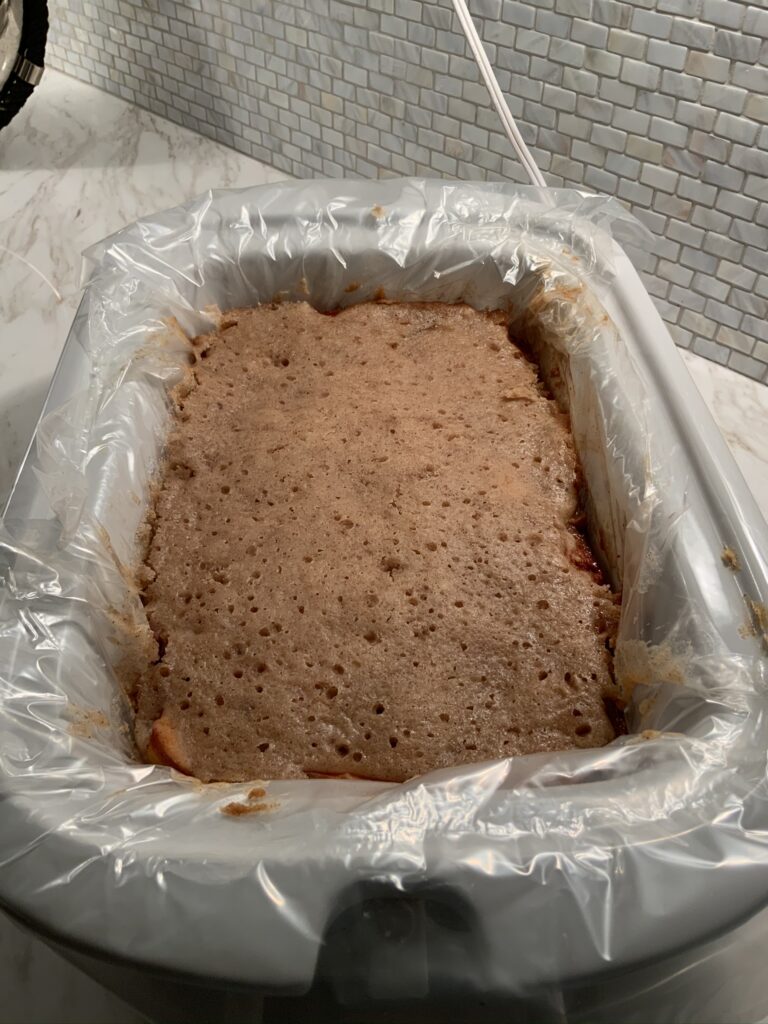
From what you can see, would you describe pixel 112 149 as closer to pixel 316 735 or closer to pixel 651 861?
pixel 316 735

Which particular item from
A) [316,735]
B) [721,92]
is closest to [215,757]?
[316,735]

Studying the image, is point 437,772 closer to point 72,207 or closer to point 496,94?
point 496,94

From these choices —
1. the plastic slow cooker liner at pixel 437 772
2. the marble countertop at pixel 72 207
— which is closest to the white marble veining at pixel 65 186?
the marble countertop at pixel 72 207

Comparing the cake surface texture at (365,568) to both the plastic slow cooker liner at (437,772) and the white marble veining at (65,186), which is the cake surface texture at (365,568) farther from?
the white marble veining at (65,186)

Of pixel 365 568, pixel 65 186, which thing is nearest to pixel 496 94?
pixel 365 568

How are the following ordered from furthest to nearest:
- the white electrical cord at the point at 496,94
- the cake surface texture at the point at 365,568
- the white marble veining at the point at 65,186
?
the white marble veining at the point at 65,186, the white electrical cord at the point at 496,94, the cake surface texture at the point at 365,568

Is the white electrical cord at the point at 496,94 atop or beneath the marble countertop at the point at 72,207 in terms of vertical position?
atop

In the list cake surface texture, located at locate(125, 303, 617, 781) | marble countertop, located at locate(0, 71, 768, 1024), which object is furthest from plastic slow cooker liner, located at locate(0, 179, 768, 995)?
marble countertop, located at locate(0, 71, 768, 1024)

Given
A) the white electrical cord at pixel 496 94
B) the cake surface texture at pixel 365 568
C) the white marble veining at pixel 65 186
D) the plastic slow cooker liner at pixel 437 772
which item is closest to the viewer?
the plastic slow cooker liner at pixel 437 772
